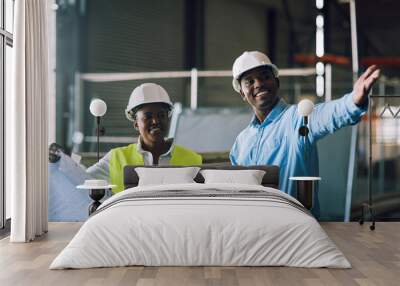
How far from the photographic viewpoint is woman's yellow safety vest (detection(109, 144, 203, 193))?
22.9ft

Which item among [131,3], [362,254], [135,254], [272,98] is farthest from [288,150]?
[135,254]

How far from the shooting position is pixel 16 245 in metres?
5.41

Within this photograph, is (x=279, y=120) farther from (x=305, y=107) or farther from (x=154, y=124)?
(x=154, y=124)

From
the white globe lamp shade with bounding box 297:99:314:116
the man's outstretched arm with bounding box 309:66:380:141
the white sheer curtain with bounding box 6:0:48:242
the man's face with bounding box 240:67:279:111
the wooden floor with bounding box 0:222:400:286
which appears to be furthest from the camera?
the man's face with bounding box 240:67:279:111

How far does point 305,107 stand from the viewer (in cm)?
660

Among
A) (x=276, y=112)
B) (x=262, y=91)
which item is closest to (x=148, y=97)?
(x=262, y=91)

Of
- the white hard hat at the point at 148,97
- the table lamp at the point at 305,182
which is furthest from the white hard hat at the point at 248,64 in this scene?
the white hard hat at the point at 148,97

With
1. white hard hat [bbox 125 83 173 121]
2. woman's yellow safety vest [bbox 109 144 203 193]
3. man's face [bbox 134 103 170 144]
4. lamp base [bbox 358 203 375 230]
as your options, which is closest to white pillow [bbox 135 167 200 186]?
woman's yellow safety vest [bbox 109 144 203 193]

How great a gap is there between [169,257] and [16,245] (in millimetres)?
1803

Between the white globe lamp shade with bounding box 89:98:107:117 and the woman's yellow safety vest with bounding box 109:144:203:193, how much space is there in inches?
18.5

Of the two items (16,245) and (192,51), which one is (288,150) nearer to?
(192,51)

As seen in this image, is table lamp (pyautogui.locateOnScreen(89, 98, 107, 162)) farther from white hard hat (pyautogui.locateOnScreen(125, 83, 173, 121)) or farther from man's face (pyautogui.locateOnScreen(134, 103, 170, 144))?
man's face (pyautogui.locateOnScreen(134, 103, 170, 144))

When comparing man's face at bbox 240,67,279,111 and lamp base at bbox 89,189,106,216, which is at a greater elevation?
man's face at bbox 240,67,279,111

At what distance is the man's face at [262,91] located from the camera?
A: 6918mm
